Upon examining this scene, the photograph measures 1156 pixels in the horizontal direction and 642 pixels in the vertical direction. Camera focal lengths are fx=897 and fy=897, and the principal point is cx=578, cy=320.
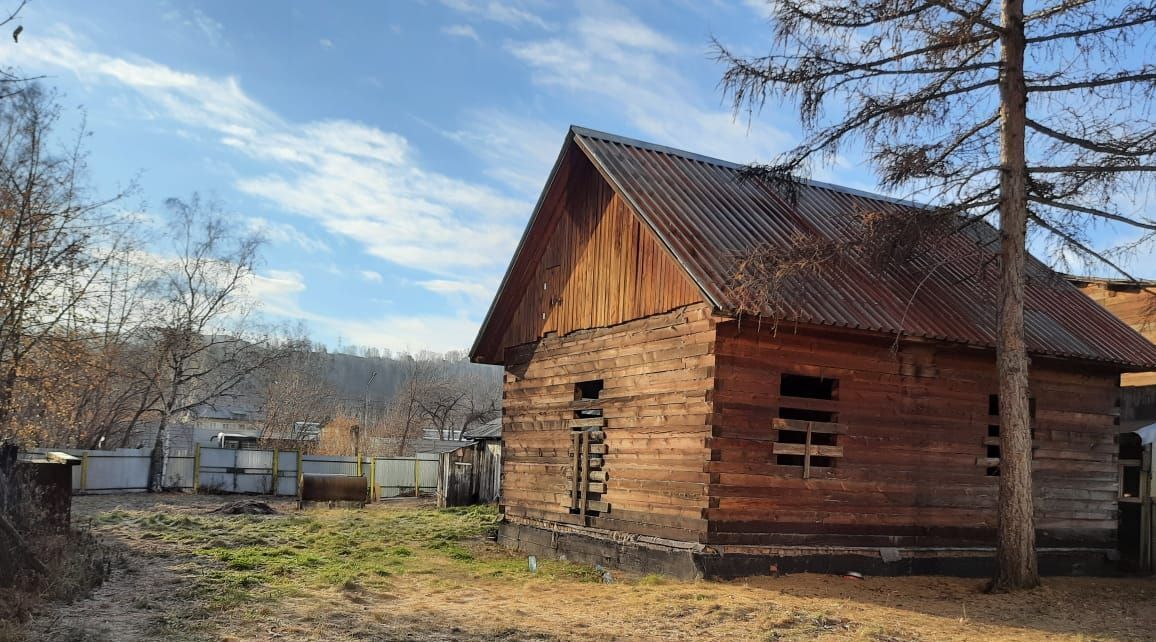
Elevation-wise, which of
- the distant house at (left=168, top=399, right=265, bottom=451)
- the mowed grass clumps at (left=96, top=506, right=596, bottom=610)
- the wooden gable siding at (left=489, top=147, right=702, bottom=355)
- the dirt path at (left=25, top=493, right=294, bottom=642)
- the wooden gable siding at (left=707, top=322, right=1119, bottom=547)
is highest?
the wooden gable siding at (left=489, top=147, right=702, bottom=355)

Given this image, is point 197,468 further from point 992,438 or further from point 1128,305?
point 1128,305

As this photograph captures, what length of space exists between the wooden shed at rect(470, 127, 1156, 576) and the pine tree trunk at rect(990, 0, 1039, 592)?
1.22 metres

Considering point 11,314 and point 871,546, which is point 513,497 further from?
point 11,314

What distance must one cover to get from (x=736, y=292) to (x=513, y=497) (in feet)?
27.1

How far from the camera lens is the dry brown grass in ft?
31.8

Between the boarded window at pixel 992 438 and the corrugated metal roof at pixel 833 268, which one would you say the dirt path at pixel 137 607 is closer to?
the corrugated metal roof at pixel 833 268

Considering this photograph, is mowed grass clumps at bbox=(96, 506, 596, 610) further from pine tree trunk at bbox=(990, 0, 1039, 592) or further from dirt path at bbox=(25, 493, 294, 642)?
pine tree trunk at bbox=(990, 0, 1039, 592)

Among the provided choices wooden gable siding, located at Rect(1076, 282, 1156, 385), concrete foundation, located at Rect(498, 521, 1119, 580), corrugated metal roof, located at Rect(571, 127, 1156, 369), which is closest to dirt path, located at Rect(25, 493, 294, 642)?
concrete foundation, located at Rect(498, 521, 1119, 580)

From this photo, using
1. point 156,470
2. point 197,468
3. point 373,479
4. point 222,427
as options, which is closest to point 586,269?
point 373,479

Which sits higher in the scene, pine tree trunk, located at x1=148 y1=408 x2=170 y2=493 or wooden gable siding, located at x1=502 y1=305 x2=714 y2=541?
wooden gable siding, located at x1=502 y1=305 x2=714 y2=541

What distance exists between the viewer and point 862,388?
46.1 ft

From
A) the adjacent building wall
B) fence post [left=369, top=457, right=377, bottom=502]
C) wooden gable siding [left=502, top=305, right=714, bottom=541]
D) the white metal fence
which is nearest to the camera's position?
wooden gable siding [left=502, top=305, right=714, bottom=541]

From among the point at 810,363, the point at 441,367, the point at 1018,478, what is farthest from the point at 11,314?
the point at 441,367

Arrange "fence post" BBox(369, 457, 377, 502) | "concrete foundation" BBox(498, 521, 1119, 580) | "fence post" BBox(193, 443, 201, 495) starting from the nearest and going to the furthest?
1. "concrete foundation" BBox(498, 521, 1119, 580)
2. "fence post" BBox(193, 443, 201, 495)
3. "fence post" BBox(369, 457, 377, 502)
